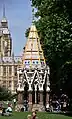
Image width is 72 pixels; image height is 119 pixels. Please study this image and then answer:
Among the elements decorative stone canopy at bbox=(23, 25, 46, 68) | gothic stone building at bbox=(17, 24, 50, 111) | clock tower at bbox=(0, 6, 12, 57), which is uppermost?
clock tower at bbox=(0, 6, 12, 57)

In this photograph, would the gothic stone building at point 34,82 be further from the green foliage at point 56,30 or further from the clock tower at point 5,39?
the clock tower at point 5,39

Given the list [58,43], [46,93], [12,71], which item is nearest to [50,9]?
[58,43]

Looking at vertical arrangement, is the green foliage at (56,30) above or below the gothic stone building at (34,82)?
above

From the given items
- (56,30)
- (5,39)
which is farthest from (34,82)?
(5,39)

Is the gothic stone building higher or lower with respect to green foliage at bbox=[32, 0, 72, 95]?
lower

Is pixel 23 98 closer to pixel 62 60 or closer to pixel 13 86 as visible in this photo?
pixel 62 60

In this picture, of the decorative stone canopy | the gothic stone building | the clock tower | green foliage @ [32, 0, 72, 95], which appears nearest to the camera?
green foliage @ [32, 0, 72, 95]

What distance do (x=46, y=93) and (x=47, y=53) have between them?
14.0ft

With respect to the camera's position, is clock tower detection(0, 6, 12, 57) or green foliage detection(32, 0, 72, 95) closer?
green foliage detection(32, 0, 72, 95)

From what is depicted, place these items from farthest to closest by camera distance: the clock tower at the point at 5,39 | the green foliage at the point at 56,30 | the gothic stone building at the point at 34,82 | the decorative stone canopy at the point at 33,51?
the clock tower at the point at 5,39 → the decorative stone canopy at the point at 33,51 → the gothic stone building at the point at 34,82 → the green foliage at the point at 56,30

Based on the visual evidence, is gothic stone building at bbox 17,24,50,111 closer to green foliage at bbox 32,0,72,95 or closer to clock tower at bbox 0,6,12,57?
green foliage at bbox 32,0,72,95

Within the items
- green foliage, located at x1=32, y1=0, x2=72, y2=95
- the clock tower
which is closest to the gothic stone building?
green foliage, located at x1=32, y1=0, x2=72, y2=95

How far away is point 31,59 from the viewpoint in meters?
47.7

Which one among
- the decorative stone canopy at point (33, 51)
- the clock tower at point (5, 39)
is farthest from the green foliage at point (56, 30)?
the clock tower at point (5, 39)
